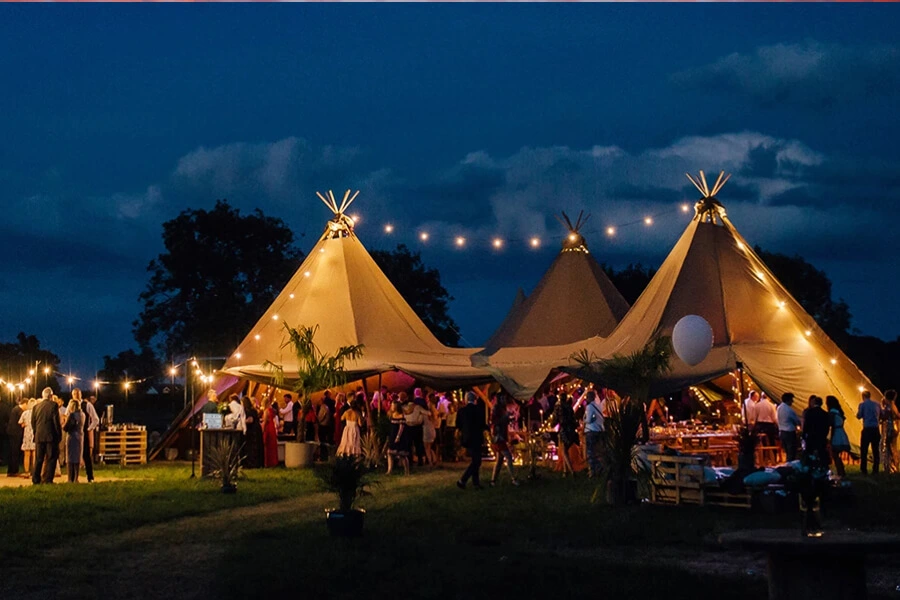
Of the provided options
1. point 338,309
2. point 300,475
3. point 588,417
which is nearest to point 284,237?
point 338,309

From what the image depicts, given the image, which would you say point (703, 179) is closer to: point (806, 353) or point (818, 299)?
point (806, 353)

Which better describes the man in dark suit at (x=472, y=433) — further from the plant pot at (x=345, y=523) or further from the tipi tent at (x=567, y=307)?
the tipi tent at (x=567, y=307)

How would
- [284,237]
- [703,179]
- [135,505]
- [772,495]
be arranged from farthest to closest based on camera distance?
1. [284,237]
2. [703,179]
3. [135,505]
4. [772,495]

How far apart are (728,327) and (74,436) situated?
11.6 meters

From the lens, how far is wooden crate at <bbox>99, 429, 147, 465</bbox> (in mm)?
22188

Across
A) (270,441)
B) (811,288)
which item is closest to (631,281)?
(811,288)

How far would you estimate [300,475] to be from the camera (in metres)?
18.5

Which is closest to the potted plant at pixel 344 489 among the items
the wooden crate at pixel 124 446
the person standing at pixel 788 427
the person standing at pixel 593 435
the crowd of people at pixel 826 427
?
the person standing at pixel 593 435

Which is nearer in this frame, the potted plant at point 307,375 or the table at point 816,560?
the table at point 816,560

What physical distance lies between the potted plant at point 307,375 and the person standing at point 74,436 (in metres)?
4.47

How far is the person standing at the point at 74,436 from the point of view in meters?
16.9

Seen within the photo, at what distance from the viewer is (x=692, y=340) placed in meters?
17.2

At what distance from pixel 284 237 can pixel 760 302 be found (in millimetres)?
25683

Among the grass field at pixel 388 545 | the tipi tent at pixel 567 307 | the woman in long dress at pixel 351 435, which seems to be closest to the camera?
the grass field at pixel 388 545
